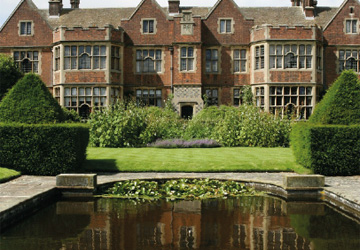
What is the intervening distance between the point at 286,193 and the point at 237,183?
119 centimetres

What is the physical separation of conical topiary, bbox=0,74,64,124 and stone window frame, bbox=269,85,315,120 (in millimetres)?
16087

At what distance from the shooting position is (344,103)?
500 inches

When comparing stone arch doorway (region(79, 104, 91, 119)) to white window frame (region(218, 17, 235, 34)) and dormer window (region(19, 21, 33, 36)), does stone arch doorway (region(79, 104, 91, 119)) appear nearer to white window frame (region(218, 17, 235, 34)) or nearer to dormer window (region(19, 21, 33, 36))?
dormer window (region(19, 21, 33, 36))

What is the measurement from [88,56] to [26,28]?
548 centimetres

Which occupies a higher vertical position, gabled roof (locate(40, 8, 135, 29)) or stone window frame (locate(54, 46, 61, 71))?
gabled roof (locate(40, 8, 135, 29))

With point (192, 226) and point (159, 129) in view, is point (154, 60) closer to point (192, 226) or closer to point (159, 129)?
point (159, 129)

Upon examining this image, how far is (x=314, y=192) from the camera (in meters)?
10.0

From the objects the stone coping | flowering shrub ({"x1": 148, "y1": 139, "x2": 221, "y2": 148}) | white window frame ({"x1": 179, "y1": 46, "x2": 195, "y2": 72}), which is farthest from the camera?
white window frame ({"x1": 179, "y1": 46, "x2": 195, "y2": 72})

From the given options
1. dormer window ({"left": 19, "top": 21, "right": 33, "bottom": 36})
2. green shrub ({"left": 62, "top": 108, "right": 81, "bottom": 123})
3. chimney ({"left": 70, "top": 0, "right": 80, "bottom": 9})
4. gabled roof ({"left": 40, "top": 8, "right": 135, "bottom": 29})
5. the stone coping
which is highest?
chimney ({"left": 70, "top": 0, "right": 80, "bottom": 9})

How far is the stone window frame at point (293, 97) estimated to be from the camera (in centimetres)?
2600

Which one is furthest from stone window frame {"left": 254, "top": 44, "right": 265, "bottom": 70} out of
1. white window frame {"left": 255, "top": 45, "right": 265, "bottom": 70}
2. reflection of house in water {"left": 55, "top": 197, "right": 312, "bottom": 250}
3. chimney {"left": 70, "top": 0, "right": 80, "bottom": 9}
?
reflection of house in water {"left": 55, "top": 197, "right": 312, "bottom": 250}

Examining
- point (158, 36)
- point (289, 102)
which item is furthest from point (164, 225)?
point (158, 36)

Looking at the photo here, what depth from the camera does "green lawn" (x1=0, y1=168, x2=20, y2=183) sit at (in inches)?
426

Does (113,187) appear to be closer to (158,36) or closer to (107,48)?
(107,48)
